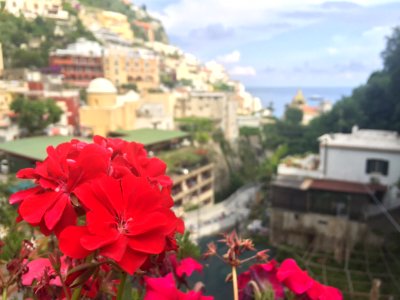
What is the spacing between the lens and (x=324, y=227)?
948 centimetres

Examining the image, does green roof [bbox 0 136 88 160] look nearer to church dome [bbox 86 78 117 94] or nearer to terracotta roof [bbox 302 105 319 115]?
church dome [bbox 86 78 117 94]

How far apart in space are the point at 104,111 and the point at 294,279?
1340 cm

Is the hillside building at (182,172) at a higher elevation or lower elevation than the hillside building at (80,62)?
lower

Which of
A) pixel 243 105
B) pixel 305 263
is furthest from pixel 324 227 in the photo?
pixel 243 105

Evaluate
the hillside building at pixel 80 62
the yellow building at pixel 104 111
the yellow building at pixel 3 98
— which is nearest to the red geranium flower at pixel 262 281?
the yellow building at pixel 3 98

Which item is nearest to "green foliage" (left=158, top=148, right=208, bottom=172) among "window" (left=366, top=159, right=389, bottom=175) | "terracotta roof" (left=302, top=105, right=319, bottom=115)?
"window" (left=366, top=159, right=389, bottom=175)

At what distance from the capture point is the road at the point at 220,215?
11.9 meters

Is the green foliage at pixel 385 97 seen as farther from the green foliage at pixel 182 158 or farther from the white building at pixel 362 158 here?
the green foliage at pixel 182 158

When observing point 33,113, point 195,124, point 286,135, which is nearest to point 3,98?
point 33,113

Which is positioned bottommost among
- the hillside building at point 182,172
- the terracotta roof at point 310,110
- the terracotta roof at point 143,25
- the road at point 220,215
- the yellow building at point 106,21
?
the road at point 220,215

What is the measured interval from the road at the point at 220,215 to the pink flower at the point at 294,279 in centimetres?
988

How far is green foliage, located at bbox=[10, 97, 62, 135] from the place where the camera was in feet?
35.4

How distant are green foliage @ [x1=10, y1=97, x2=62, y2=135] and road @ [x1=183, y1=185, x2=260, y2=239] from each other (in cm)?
492

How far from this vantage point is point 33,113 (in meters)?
10.9
